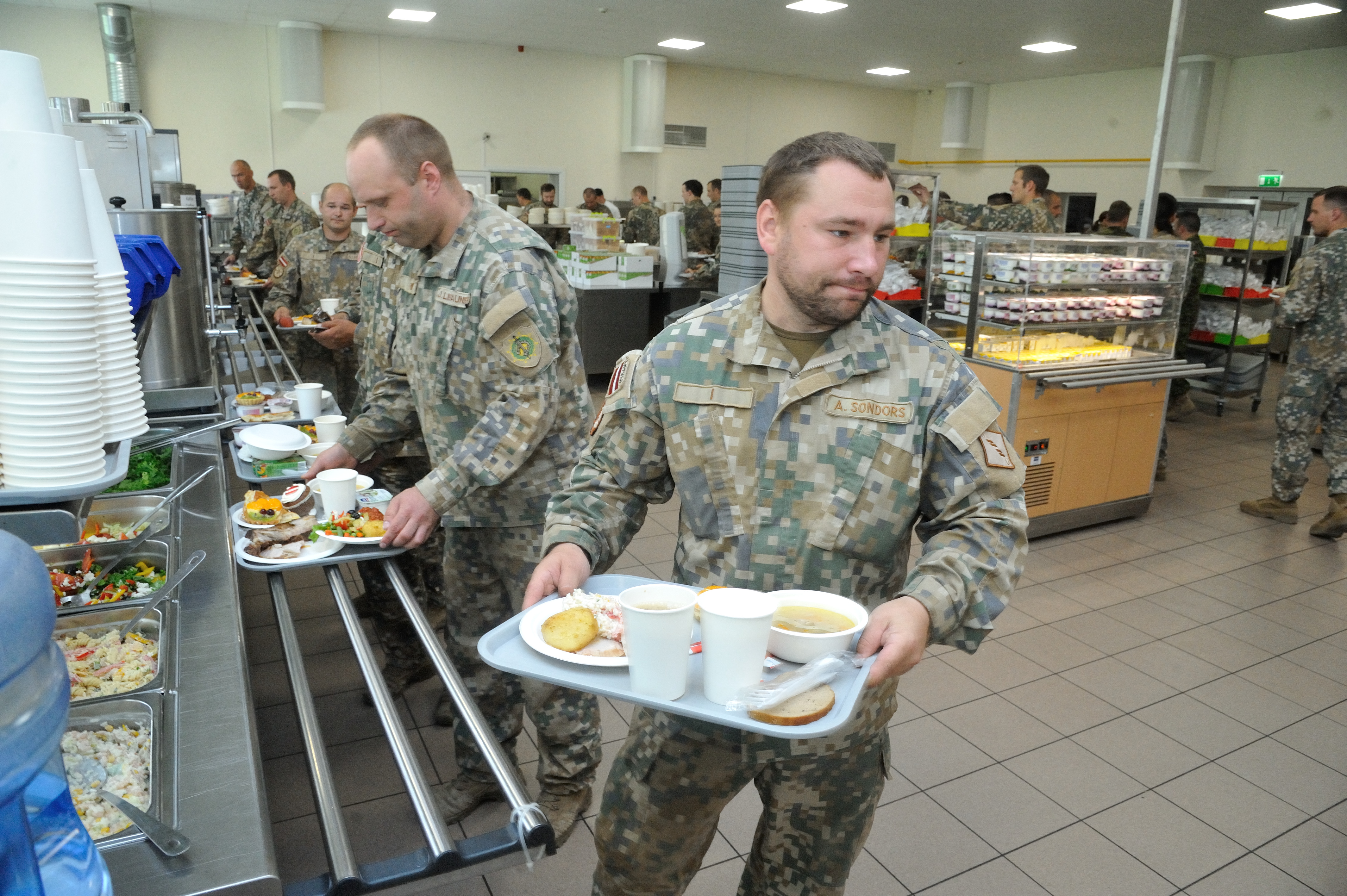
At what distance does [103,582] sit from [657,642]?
131 centimetres

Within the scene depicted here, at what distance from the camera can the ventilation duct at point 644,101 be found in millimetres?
13234

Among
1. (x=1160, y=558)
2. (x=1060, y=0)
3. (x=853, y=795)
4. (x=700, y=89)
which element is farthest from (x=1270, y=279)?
(x=853, y=795)

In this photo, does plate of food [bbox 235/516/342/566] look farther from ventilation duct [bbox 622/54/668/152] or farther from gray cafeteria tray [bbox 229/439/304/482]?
ventilation duct [bbox 622/54/668/152]

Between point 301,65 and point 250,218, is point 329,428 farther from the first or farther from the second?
point 301,65

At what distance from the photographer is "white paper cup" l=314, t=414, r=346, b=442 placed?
269cm

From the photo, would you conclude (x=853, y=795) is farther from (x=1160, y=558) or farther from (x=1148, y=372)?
(x=1148, y=372)

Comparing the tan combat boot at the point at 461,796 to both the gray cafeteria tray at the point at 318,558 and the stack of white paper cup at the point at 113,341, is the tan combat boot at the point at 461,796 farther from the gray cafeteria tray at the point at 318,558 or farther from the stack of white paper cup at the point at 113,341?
the stack of white paper cup at the point at 113,341

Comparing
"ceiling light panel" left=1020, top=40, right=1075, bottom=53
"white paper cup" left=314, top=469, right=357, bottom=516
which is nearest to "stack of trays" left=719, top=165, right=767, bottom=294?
"white paper cup" left=314, top=469, right=357, bottom=516

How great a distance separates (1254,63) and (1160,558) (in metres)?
10.6

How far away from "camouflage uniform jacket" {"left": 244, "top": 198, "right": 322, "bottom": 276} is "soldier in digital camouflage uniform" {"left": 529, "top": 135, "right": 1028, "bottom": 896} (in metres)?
6.08

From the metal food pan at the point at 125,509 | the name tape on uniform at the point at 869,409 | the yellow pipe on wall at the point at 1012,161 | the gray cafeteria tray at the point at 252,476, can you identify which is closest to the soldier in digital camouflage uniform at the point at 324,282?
the gray cafeteria tray at the point at 252,476

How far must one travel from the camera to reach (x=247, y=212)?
27.0ft

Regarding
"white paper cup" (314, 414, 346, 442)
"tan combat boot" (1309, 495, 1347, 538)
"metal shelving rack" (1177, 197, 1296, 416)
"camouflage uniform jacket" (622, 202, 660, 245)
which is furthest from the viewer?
"camouflage uniform jacket" (622, 202, 660, 245)

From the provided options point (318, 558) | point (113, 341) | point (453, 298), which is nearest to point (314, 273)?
point (453, 298)
